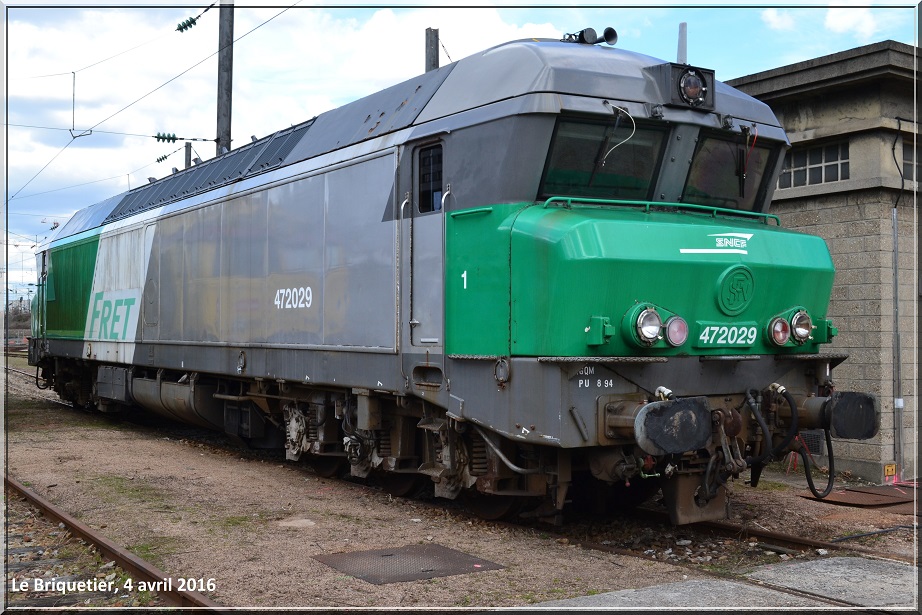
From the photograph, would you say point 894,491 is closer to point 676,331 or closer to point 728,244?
point 728,244

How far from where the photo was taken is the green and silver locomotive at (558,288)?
675 centimetres

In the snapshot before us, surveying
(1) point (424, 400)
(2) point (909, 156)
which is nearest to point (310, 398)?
(1) point (424, 400)

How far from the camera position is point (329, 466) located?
35.4ft

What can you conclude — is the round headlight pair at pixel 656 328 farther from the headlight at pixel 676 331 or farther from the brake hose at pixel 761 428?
the brake hose at pixel 761 428

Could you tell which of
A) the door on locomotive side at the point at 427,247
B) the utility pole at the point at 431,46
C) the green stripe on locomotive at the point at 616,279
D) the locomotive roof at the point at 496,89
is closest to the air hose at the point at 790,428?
the green stripe on locomotive at the point at 616,279

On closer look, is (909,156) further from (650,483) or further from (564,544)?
(564,544)

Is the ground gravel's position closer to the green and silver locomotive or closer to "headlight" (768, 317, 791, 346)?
the green and silver locomotive

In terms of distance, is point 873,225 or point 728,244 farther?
point 873,225

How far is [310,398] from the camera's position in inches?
406

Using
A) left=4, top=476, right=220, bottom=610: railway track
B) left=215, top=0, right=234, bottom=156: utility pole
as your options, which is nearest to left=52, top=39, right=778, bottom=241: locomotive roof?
left=4, top=476, right=220, bottom=610: railway track

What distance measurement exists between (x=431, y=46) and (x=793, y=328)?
12.3 meters

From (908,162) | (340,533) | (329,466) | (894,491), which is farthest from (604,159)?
(908,162)

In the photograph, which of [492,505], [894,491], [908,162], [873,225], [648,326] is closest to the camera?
[648,326]

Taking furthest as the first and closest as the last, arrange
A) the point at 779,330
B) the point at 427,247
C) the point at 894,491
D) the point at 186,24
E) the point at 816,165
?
the point at 186,24, the point at 816,165, the point at 894,491, the point at 427,247, the point at 779,330
